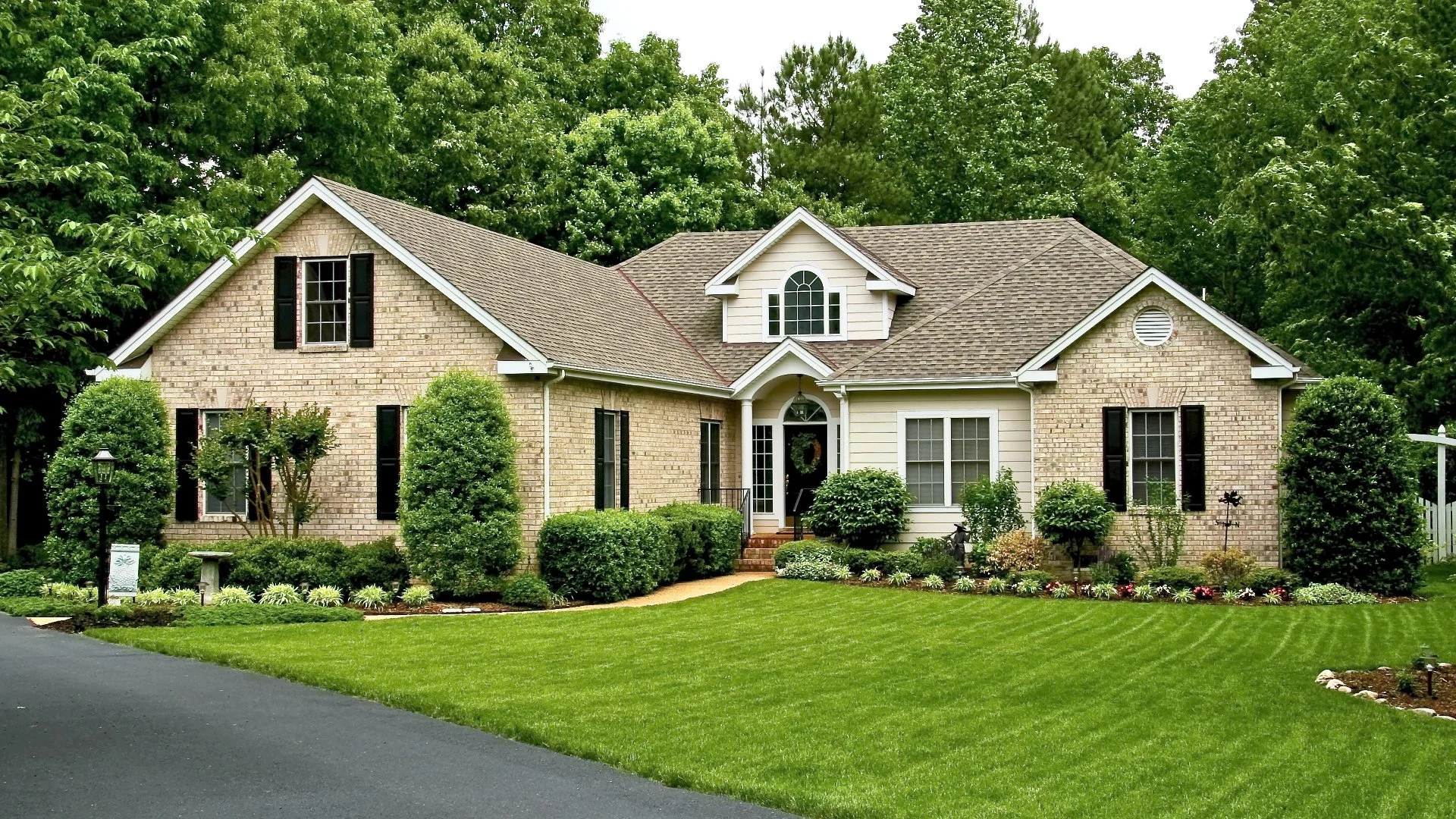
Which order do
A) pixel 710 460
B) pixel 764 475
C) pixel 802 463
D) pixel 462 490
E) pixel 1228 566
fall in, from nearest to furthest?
pixel 462 490 < pixel 1228 566 < pixel 710 460 < pixel 802 463 < pixel 764 475

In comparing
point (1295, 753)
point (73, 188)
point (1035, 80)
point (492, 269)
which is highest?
point (1035, 80)

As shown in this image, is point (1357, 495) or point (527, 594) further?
point (1357, 495)

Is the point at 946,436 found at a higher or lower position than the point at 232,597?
higher

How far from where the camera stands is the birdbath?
71.4ft

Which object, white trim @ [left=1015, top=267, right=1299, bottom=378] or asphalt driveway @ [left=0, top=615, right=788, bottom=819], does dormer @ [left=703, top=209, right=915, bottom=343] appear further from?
asphalt driveway @ [left=0, top=615, right=788, bottom=819]

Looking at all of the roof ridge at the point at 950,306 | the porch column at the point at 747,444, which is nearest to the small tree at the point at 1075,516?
the roof ridge at the point at 950,306

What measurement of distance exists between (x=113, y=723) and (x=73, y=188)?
18422 millimetres

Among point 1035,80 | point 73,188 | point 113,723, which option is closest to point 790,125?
point 1035,80

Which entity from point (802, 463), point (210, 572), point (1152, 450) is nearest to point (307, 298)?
point (210, 572)

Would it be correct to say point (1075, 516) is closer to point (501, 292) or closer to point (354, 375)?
point (501, 292)

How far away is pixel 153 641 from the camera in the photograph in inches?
650

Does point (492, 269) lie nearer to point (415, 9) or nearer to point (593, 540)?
point (593, 540)

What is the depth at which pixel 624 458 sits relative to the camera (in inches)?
958

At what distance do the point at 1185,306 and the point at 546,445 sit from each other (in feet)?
33.3
